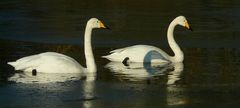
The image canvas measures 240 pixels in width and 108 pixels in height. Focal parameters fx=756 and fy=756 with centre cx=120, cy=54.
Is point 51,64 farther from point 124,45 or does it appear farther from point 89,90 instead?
point 124,45

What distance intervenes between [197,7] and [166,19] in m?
5.39

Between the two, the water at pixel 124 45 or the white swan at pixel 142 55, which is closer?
the water at pixel 124 45

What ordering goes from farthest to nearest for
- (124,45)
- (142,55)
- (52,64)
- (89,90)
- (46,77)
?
1. (124,45)
2. (142,55)
3. (52,64)
4. (46,77)
5. (89,90)

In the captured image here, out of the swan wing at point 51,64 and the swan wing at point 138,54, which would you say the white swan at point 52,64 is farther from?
the swan wing at point 138,54

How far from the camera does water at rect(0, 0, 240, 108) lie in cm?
1188

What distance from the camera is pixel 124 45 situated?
64.1 ft

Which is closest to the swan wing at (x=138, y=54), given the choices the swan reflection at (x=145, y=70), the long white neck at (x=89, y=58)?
the swan reflection at (x=145, y=70)

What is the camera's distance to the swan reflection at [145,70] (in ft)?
46.6

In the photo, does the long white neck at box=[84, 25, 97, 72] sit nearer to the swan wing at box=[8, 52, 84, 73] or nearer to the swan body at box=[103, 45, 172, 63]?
the swan wing at box=[8, 52, 84, 73]

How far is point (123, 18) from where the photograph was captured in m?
26.0

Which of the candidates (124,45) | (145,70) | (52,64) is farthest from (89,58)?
(124,45)

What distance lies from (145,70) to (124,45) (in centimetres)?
420

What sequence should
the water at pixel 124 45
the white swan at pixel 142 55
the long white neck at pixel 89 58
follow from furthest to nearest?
the white swan at pixel 142 55 < the long white neck at pixel 89 58 < the water at pixel 124 45

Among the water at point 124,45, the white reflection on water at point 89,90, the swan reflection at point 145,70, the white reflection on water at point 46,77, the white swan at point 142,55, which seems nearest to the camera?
the white reflection on water at point 89,90
